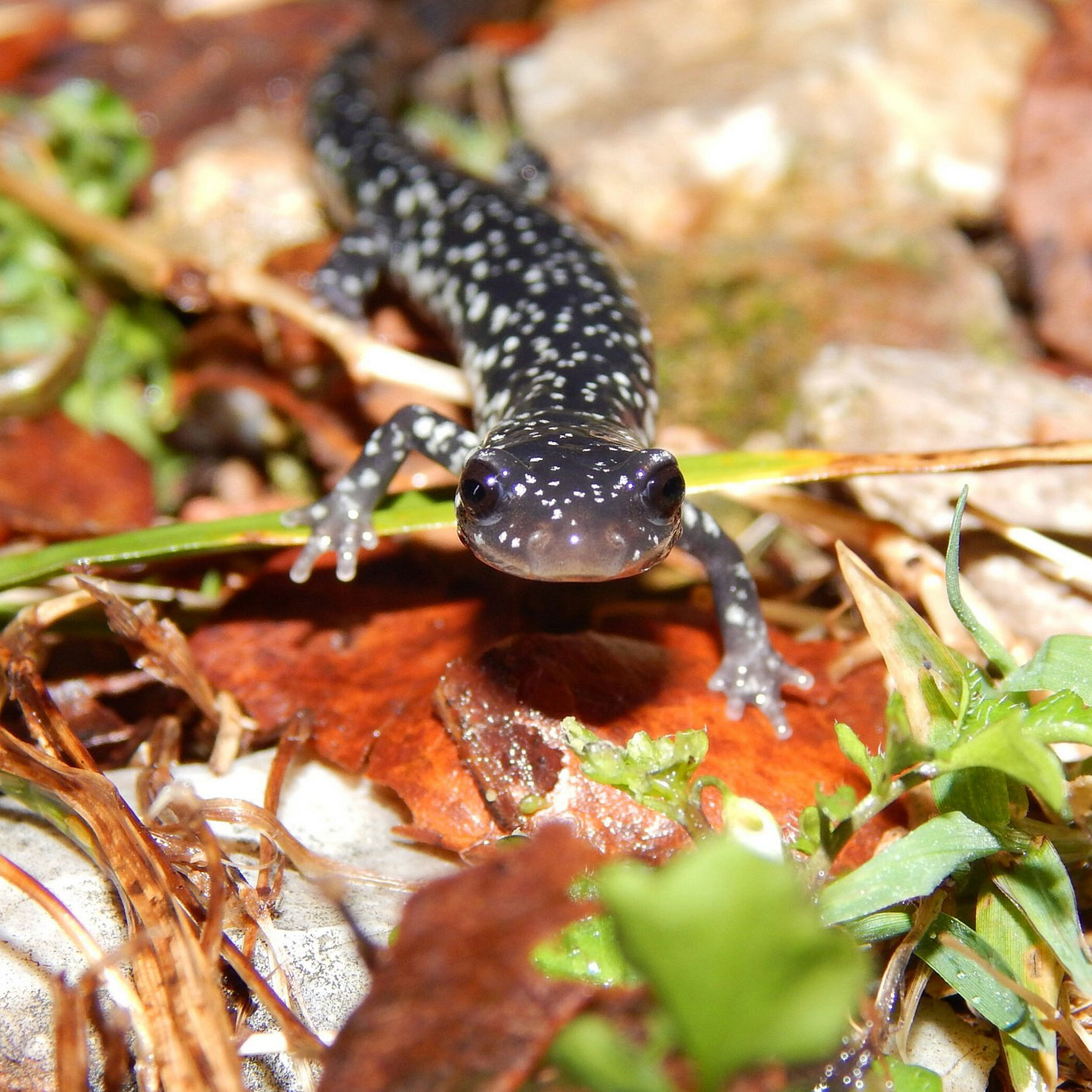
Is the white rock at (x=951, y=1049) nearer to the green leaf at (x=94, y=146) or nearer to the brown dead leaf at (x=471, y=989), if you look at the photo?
the brown dead leaf at (x=471, y=989)

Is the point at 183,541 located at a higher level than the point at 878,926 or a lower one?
higher

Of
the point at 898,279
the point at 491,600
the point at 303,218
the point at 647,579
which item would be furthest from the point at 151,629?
the point at 898,279

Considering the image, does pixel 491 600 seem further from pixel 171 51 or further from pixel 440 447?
pixel 171 51

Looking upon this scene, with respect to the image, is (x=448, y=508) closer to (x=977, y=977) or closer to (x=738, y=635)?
(x=738, y=635)

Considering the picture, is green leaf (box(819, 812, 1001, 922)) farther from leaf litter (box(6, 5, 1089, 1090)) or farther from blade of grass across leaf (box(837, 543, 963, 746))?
blade of grass across leaf (box(837, 543, 963, 746))

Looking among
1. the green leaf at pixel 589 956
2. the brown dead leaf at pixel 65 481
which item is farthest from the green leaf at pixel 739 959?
the brown dead leaf at pixel 65 481

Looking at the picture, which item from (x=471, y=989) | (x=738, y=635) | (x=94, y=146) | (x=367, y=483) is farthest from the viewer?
(x=94, y=146)

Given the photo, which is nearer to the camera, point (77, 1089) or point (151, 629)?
point (77, 1089)

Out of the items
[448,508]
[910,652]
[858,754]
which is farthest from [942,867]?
[448,508]
